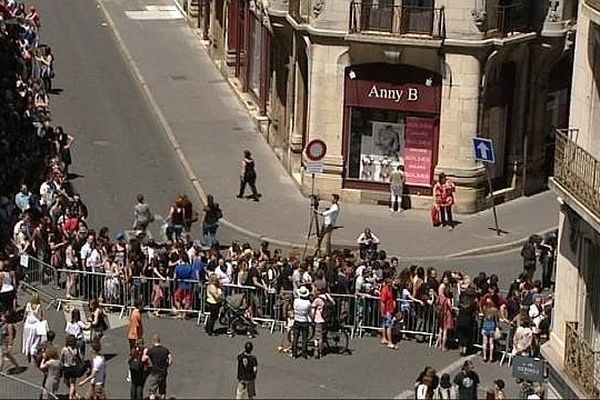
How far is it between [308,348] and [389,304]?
2.02 meters

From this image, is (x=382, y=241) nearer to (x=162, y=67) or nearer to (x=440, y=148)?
(x=440, y=148)

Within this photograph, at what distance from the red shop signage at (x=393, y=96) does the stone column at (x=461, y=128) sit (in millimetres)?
394

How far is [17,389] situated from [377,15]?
17274mm

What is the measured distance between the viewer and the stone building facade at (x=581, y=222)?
30578 mm

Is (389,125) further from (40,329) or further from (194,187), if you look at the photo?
(40,329)

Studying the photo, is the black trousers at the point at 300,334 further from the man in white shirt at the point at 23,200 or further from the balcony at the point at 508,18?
the balcony at the point at 508,18

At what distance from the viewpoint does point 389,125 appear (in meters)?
47.4

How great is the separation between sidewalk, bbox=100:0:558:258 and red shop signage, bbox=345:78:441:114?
2.88 metres

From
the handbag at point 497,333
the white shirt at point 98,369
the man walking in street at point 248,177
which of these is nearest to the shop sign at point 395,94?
the man walking in street at point 248,177

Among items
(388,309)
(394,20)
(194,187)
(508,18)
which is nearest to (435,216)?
(394,20)

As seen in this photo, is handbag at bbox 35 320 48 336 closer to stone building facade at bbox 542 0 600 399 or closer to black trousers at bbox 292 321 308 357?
black trousers at bbox 292 321 308 357

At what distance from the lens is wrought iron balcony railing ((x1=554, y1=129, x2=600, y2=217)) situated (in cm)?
3045

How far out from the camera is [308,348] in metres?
36.0

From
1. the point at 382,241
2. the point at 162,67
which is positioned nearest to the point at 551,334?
the point at 382,241
